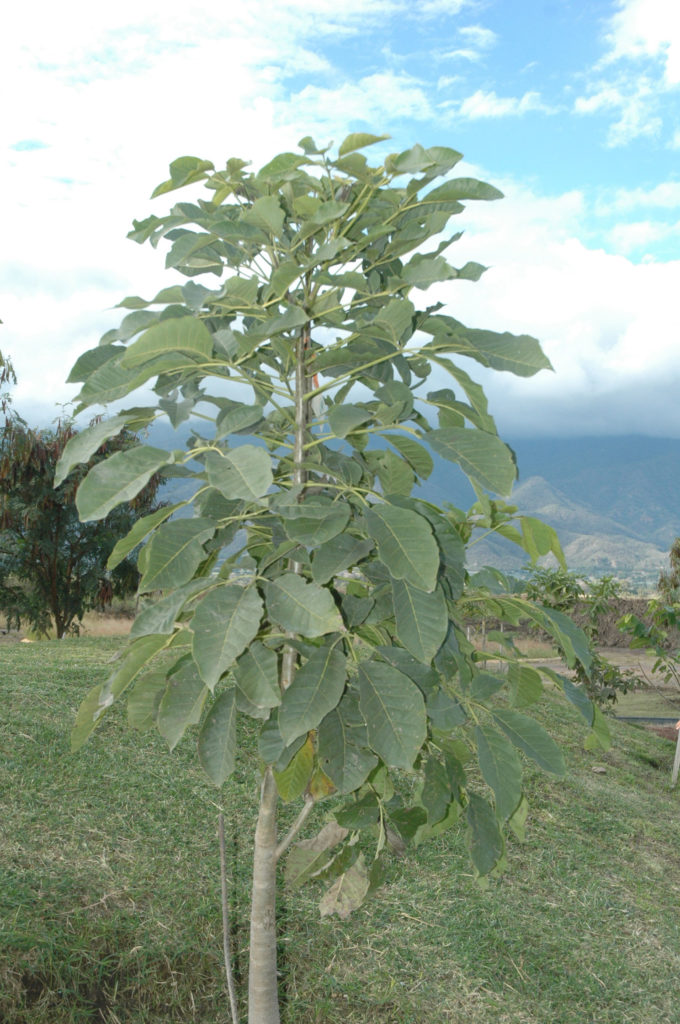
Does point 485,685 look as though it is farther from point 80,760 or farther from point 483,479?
point 80,760

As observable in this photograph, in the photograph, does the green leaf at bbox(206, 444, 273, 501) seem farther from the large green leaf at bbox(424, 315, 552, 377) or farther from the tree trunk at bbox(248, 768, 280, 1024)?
the tree trunk at bbox(248, 768, 280, 1024)

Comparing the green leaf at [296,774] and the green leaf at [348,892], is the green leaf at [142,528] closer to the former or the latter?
the green leaf at [296,774]

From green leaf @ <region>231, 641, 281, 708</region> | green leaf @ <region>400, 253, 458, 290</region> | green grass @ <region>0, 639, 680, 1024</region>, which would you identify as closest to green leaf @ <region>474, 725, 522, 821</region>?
green leaf @ <region>231, 641, 281, 708</region>

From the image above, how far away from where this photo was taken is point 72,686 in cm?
435

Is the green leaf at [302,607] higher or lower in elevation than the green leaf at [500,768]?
higher

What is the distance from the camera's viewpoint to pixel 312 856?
158 cm

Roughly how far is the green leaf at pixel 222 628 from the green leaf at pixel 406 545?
0.20 metres

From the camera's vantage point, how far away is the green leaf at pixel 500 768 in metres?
1.21

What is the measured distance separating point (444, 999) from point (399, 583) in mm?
1745

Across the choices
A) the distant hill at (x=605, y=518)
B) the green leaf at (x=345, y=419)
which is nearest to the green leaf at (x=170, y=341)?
the green leaf at (x=345, y=419)

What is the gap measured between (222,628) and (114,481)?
0.25 metres

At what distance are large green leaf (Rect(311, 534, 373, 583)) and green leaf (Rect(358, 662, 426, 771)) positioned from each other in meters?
0.16

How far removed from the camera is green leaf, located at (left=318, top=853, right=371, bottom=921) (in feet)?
5.31

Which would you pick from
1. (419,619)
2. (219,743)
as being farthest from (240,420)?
(219,743)
